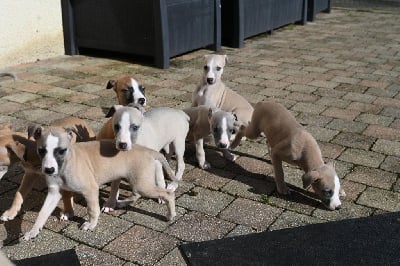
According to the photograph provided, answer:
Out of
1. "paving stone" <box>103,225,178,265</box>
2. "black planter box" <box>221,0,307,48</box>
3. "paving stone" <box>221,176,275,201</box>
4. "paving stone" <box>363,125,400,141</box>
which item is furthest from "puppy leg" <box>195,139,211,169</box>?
"black planter box" <box>221,0,307,48</box>

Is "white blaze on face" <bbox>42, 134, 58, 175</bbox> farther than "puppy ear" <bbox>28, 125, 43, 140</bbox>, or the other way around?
"puppy ear" <bbox>28, 125, 43, 140</bbox>

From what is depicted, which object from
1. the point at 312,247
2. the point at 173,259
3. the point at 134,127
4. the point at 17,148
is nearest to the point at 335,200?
the point at 312,247

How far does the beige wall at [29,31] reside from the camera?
29.0ft

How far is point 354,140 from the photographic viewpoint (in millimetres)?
5852

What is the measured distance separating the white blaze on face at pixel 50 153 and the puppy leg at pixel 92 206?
349 mm

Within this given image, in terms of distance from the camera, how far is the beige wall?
8836 millimetres

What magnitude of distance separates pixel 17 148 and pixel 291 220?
2.28 meters

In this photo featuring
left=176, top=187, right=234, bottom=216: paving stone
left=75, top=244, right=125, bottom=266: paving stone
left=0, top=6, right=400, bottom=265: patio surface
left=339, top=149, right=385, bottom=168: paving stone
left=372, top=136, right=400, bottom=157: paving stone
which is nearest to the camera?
left=75, top=244, right=125, bottom=266: paving stone

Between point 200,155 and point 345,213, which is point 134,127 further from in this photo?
point 345,213

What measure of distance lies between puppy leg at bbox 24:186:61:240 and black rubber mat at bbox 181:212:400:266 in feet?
3.43

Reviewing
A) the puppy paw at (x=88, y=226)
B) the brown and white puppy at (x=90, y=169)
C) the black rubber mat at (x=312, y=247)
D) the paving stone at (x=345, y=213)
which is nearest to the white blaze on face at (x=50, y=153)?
the brown and white puppy at (x=90, y=169)

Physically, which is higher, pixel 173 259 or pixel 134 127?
pixel 134 127

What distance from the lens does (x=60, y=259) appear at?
11.7 feet

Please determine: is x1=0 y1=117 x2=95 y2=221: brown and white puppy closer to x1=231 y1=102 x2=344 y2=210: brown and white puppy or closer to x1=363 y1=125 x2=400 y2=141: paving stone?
x1=231 y1=102 x2=344 y2=210: brown and white puppy
